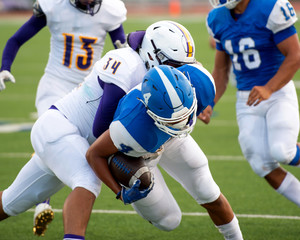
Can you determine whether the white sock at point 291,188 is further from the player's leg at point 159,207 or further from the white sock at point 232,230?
the player's leg at point 159,207

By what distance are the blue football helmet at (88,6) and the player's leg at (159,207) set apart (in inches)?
61.1

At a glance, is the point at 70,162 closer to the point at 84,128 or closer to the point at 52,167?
the point at 52,167

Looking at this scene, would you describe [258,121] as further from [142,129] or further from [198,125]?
[198,125]

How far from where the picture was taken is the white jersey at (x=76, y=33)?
4.40 meters

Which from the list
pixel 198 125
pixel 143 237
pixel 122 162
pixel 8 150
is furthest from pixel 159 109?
pixel 198 125

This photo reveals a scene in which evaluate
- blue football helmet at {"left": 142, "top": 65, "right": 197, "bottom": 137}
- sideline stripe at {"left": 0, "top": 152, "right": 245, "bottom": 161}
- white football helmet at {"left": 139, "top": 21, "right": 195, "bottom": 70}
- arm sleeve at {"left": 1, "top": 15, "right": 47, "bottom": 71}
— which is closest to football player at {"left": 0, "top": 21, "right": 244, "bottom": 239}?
white football helmet at {"left": 139, "top": 21, "right": 195, "bottom": 70}

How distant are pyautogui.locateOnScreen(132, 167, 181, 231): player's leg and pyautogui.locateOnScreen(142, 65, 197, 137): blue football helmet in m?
0.60

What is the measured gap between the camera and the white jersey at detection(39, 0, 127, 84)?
14.4 feet

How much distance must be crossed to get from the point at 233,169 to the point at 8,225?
2.22 m

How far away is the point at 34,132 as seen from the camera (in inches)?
124

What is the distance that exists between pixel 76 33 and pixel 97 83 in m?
1.42

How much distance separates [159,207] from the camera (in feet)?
10.5

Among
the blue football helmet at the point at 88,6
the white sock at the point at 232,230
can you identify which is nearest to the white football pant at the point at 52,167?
the white sock at the point at 232,230

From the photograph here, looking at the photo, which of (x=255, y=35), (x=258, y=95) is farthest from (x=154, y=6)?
(x=258, y=95)
